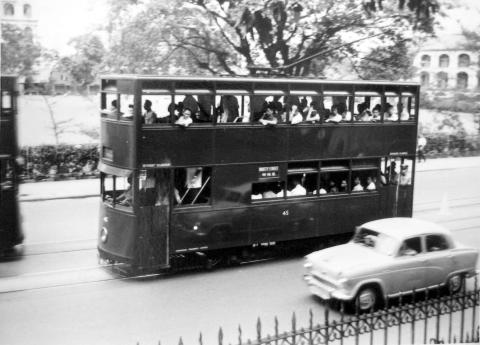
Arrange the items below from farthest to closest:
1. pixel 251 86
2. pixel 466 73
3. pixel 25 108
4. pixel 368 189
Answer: pixel 25 108
pixel 368 189
pixel 466 73
pixel 251 86

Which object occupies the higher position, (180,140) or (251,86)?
(251,86)

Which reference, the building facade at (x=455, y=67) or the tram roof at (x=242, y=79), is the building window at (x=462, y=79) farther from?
the tram roof at (x=242, y=79)

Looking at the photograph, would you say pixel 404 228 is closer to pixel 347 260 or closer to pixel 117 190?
pixel 347 260

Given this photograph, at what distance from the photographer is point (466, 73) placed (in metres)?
11.4

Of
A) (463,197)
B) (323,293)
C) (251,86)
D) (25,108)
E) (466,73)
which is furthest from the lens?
(25,108)

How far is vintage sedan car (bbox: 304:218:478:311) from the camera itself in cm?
866

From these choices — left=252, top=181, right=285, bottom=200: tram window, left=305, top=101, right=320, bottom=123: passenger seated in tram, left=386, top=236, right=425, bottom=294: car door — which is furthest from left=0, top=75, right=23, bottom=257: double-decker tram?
left=386, top=236, right=425, bottom=294: car door

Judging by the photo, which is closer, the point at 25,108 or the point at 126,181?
the point at 126,181

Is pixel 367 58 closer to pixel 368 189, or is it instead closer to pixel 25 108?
pixel 368 189

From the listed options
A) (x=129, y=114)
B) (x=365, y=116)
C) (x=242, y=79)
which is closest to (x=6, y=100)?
(x=129, y=114)

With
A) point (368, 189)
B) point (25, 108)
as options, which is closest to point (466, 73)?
point (368, 189)

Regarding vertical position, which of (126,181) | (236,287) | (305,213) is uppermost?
(126,181)

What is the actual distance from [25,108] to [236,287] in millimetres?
11413

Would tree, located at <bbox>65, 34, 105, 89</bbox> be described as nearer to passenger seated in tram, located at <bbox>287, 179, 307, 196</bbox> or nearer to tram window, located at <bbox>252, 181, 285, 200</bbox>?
tram window, located at <bbox>252, 181, 285, 200</bbox>
